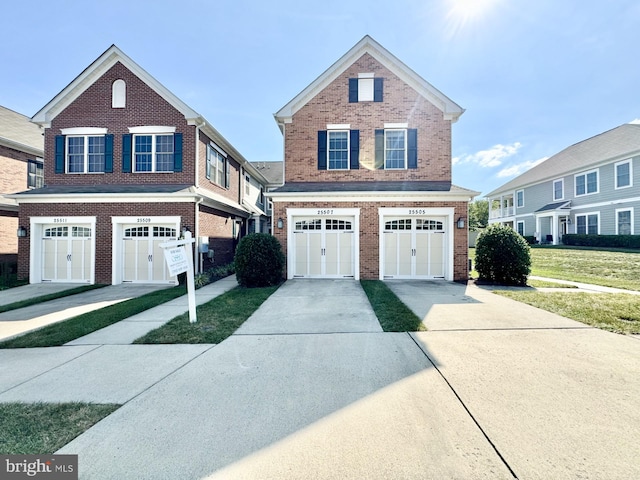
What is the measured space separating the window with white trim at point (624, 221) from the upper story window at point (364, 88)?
2147 centimetres

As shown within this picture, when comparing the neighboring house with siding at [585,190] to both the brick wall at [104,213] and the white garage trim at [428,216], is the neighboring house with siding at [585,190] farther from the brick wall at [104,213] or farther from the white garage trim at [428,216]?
the brick wall at [104,213]

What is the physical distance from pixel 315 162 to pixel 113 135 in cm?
918

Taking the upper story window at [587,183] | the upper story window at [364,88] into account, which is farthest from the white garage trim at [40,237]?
the upper story window at [587,183]

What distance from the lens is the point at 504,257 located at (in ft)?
36.2

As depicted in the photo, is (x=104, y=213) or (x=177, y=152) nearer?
(x=104, y=213)

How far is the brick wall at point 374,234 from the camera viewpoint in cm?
Result: 1203

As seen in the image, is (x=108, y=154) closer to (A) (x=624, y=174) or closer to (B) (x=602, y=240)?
(B) (x=602, y=240)

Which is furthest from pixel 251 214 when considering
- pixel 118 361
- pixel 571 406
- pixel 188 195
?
pixel 571 406

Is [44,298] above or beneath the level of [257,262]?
beneath

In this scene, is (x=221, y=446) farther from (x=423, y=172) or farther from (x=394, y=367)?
(x=423, y=172)

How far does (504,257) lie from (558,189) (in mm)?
22812

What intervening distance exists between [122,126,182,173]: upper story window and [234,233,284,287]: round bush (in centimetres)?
539

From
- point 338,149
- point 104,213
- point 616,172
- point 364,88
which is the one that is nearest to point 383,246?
point 338,149

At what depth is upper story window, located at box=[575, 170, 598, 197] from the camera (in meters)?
23.4
